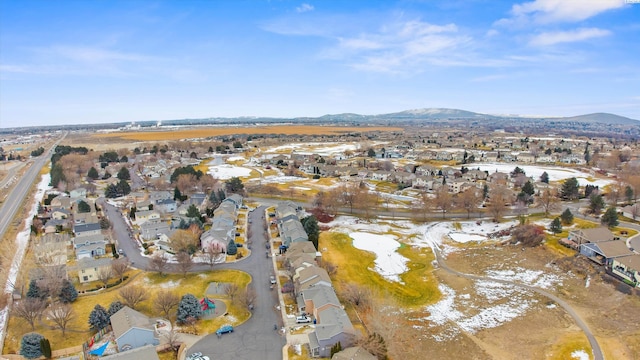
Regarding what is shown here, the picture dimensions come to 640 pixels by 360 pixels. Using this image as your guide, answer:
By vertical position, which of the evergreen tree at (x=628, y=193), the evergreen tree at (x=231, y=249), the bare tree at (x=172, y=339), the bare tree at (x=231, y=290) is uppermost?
the evergreen tree at (x=628, y=193)

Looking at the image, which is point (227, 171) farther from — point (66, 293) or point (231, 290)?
point (231, 290)

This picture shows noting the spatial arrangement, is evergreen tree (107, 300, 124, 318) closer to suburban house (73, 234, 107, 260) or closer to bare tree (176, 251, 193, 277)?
bare tree (176, 251, 193, 277)

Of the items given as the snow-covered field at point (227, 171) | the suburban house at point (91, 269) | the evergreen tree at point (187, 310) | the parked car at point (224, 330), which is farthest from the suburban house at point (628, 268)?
the snow-covered field at point (227, 171)

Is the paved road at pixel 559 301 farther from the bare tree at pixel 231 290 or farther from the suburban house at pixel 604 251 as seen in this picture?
the bare tree at pixel 231 290

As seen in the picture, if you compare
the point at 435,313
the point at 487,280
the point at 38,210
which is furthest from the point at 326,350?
the point at 38,210

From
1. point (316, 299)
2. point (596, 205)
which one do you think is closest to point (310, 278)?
point (316, 299)

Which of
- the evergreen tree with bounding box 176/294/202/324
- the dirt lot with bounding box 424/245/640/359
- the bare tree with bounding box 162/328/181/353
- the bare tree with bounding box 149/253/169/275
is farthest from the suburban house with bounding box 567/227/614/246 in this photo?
the bare tree with bounding box 149/253/169/275
